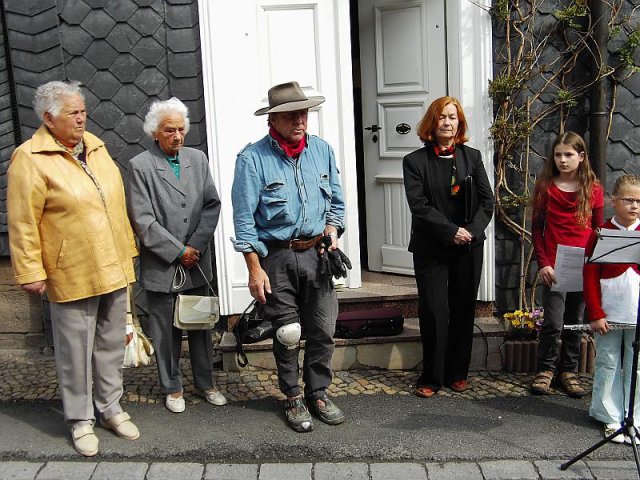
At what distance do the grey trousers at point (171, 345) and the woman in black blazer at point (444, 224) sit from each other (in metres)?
1.31

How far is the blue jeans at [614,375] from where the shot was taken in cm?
405

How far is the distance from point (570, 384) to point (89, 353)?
2.80 m

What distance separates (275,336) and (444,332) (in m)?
1.10

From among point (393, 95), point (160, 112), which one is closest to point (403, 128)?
point (393, 95)

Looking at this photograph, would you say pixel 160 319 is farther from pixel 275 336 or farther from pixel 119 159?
pixel 119 159

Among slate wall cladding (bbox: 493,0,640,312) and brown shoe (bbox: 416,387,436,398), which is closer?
brown shoe (bbox: 416,387,436,398)

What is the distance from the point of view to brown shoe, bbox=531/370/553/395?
4.67 meters

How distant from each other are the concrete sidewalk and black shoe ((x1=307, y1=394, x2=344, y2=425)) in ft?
0.16

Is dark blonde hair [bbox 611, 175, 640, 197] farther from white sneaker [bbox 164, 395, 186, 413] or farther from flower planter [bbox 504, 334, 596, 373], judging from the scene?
white sneaker [bbox 164, 395, 186, 413]

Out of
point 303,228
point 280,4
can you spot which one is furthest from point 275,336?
point 280,4

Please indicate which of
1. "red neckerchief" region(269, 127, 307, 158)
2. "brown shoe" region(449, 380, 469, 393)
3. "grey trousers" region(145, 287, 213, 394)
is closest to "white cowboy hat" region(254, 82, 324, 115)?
"red neckerchief" region(269, 127, 307, 158)

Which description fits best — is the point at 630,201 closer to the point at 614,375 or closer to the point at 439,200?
the point at 614,375

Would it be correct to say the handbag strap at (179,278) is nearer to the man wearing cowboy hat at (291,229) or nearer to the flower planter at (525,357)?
the man wearing cowboy hat at (291,229)

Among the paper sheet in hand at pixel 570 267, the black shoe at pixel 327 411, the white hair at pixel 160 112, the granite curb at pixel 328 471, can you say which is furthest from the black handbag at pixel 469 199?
the white hair at pixel 160 112
